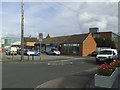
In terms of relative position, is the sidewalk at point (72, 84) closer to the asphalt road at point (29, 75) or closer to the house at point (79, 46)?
the asphalt road at point (29, 75)

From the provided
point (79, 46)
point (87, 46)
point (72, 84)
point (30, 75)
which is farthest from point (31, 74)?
point (87, 46)

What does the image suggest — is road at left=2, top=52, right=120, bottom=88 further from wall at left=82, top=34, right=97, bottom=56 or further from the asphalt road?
wall at left=82, top=34, right=97, bottom=56

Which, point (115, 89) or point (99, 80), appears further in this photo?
point (99, 80)

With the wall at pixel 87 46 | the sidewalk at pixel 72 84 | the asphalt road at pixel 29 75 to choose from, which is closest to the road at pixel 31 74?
the asphalt road at pixel 29 75

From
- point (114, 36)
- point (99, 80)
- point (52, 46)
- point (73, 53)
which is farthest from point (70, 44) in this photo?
point (114, 36)

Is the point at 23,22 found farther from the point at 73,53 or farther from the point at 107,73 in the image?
the point at 73,53

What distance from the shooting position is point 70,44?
3653 cm

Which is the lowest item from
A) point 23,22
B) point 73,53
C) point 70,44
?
point 73,53

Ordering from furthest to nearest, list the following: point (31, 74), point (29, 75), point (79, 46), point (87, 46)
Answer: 1. point (87, 46)
2. point (79, 46)
3. point (31, 74)
4. point (29, 75)

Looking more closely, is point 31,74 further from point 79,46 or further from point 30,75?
point 79,46

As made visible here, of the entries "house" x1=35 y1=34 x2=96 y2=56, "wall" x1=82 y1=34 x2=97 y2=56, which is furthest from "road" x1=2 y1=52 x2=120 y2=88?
"wall" x1=82 y1=34 x2=97 y2=56

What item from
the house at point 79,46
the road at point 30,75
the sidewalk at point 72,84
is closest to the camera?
the sidewalk at point 72,84

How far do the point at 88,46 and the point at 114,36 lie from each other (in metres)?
36.6

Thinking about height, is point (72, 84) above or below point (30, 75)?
above
